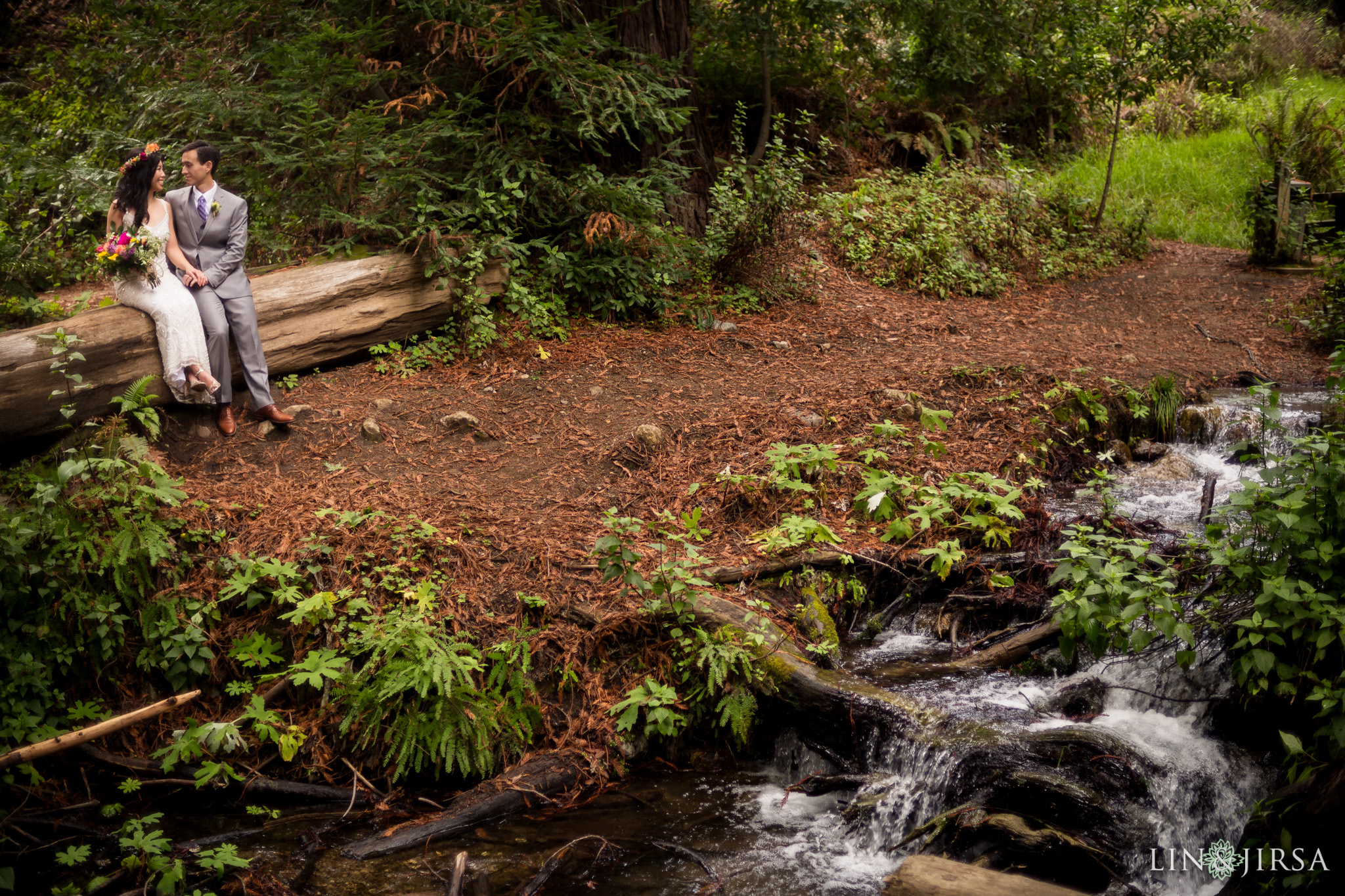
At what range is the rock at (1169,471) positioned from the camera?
6215mm

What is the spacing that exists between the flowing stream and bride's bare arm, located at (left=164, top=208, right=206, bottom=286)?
142 inches

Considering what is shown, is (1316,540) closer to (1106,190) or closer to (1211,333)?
(1211,333)

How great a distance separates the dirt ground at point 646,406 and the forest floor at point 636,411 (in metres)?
0.02

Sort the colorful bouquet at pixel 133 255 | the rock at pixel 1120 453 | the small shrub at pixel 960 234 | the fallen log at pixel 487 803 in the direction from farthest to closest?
the small shrub at pixel 960 234
the rock at pixel 1120 453
the colorful bouquet at pixel 133 255
the fallen log at pixel 487 803

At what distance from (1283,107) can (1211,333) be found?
6.22 m

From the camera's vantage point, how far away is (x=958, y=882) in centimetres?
304

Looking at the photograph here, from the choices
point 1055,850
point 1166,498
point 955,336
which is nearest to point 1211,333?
point 955,336

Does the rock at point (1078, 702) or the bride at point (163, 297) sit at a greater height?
the bride at point (163, 297)

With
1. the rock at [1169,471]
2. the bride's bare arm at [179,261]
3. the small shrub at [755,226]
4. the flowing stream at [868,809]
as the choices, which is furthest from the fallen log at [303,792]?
the small shrub at [755,226]

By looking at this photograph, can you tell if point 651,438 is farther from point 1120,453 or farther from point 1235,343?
point 1235,343

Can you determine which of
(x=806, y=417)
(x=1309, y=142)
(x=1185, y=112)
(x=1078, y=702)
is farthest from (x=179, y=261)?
(x=1185, y=112)

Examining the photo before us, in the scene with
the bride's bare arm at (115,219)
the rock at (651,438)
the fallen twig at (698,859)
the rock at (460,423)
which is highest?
the bride's bare arm at (115,219)

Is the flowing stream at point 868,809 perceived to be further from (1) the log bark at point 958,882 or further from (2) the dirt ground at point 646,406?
(2) the dirt ground at point 646,406

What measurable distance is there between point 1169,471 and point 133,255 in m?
7.48
